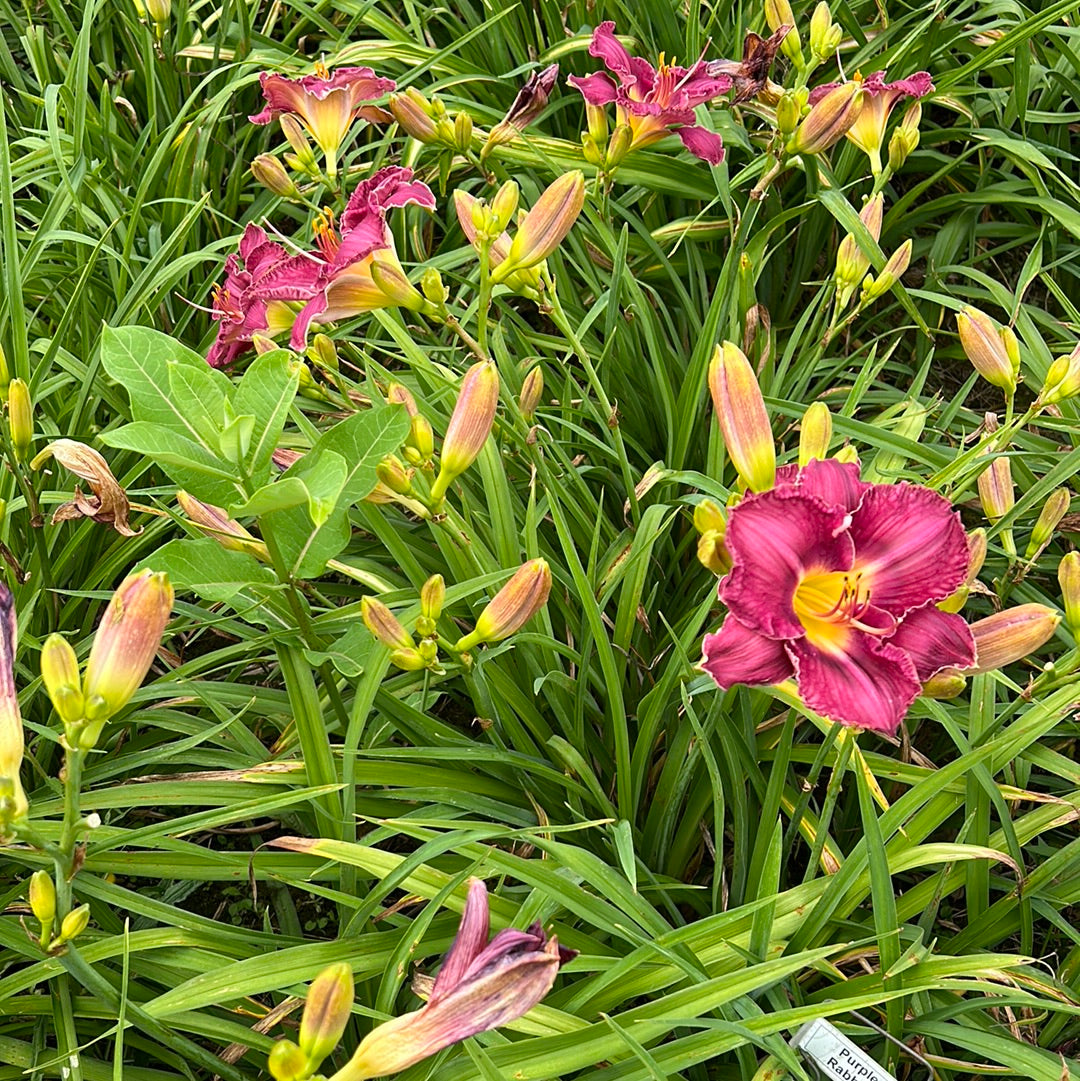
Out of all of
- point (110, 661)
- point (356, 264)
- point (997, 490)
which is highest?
point (356, 264)

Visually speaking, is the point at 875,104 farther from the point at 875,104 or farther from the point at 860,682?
the point at 860,682

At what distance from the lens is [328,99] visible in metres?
1.59

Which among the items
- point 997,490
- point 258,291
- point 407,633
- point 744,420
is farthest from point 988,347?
point 258,291

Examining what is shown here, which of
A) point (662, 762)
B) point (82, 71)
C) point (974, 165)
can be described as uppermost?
point (82, 71)

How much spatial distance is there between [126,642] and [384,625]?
26 cm

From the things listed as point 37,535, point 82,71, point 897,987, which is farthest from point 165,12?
point 897,987

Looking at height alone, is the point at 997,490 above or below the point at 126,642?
below

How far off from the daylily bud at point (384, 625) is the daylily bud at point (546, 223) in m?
0.44

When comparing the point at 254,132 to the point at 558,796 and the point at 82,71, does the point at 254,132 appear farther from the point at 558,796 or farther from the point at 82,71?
the point at 558,796

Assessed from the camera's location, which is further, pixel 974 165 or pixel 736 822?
pixel 974 165

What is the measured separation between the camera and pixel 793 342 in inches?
70.2

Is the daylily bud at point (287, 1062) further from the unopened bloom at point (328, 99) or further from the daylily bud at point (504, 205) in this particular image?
the unopened bloom at point (328, 99)

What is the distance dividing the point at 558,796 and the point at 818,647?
523 mm

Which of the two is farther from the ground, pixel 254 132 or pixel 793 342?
Result: pixel 254 132
